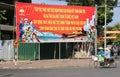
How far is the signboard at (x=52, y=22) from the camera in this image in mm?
41219

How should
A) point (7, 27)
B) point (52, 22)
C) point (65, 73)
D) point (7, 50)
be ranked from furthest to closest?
point (7, 27)
point (52, 22)
point (7, 50)
point (65, 73)

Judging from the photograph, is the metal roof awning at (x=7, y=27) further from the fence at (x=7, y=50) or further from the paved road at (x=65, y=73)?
the paved road at (x=65, y=73)

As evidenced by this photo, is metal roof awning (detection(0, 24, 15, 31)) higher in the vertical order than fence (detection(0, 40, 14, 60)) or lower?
higher

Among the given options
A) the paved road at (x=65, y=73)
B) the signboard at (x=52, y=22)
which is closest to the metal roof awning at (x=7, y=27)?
the signboard at (x=52, y=22)

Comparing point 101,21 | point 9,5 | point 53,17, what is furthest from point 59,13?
point 101,21

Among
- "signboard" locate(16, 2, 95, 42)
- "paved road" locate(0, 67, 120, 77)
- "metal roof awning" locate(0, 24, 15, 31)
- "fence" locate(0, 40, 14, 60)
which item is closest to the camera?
"paved road" locate(0, 67, 120, 77)

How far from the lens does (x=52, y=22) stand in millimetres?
42469

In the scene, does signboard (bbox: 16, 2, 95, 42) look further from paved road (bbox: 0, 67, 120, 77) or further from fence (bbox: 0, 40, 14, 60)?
paved road (bbox: 0, 67, 120, 77)

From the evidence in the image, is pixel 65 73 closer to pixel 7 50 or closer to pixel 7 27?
pixel 7 50

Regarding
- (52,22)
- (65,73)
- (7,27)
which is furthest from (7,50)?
(65,73)

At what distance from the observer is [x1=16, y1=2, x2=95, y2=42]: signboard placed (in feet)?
135

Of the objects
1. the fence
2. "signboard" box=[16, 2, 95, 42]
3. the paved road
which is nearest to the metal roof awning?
the fence

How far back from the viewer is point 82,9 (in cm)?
4331

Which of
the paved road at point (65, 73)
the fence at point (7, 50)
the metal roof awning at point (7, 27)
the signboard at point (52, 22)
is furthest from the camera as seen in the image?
the metal roof awning at point (7, 27)
